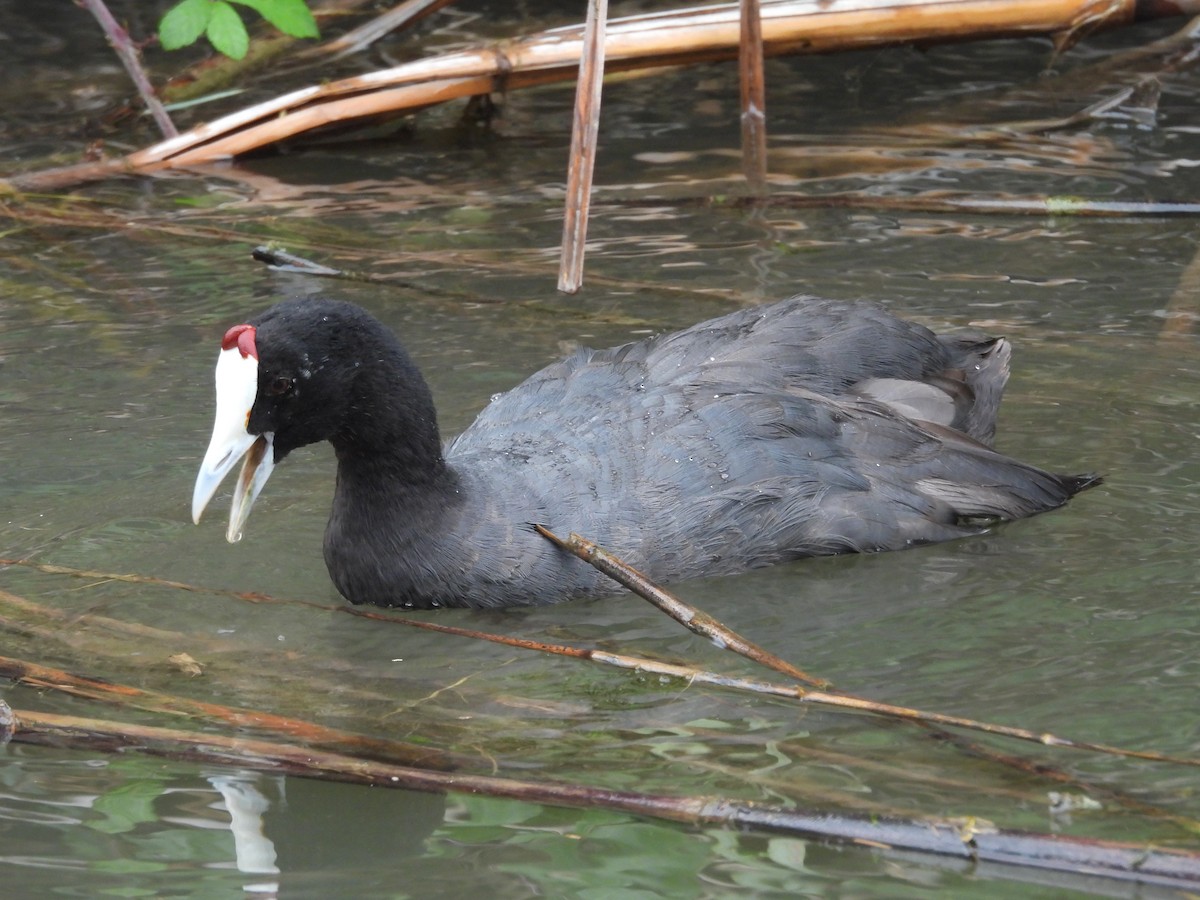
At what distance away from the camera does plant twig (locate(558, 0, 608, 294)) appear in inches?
171

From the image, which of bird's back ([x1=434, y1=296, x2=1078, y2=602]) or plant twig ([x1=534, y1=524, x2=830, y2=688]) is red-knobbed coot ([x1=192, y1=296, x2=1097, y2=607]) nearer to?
bird's back ([x1=434, y1=296, x2=1078, y2=602])

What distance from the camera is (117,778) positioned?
2789mm

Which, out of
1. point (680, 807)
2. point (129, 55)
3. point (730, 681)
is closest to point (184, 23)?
point (129, 55)

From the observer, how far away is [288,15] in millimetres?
5699

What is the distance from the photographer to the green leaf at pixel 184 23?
18.1 ft

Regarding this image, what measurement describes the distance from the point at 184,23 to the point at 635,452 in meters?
2.74

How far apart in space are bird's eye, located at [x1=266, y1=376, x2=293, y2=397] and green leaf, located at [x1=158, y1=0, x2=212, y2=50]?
8.29ft

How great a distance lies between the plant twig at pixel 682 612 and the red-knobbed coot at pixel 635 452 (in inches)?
5.3

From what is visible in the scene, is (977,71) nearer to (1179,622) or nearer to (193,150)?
(193,150)

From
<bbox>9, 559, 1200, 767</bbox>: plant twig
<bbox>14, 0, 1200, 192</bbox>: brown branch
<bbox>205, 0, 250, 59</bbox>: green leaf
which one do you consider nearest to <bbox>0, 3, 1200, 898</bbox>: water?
<bbox>9, 559, 1200, 767</bbox>: plant twig

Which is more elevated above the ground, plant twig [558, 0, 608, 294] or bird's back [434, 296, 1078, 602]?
plant twig [558, 0, 608, 294]

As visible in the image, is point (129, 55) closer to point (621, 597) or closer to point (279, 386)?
point (279, 386)

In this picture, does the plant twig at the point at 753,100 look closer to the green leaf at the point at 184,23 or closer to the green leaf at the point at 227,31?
the green leaf at the point at 227,31

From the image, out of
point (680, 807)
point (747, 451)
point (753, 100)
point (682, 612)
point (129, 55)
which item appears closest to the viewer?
point (680, 807)
